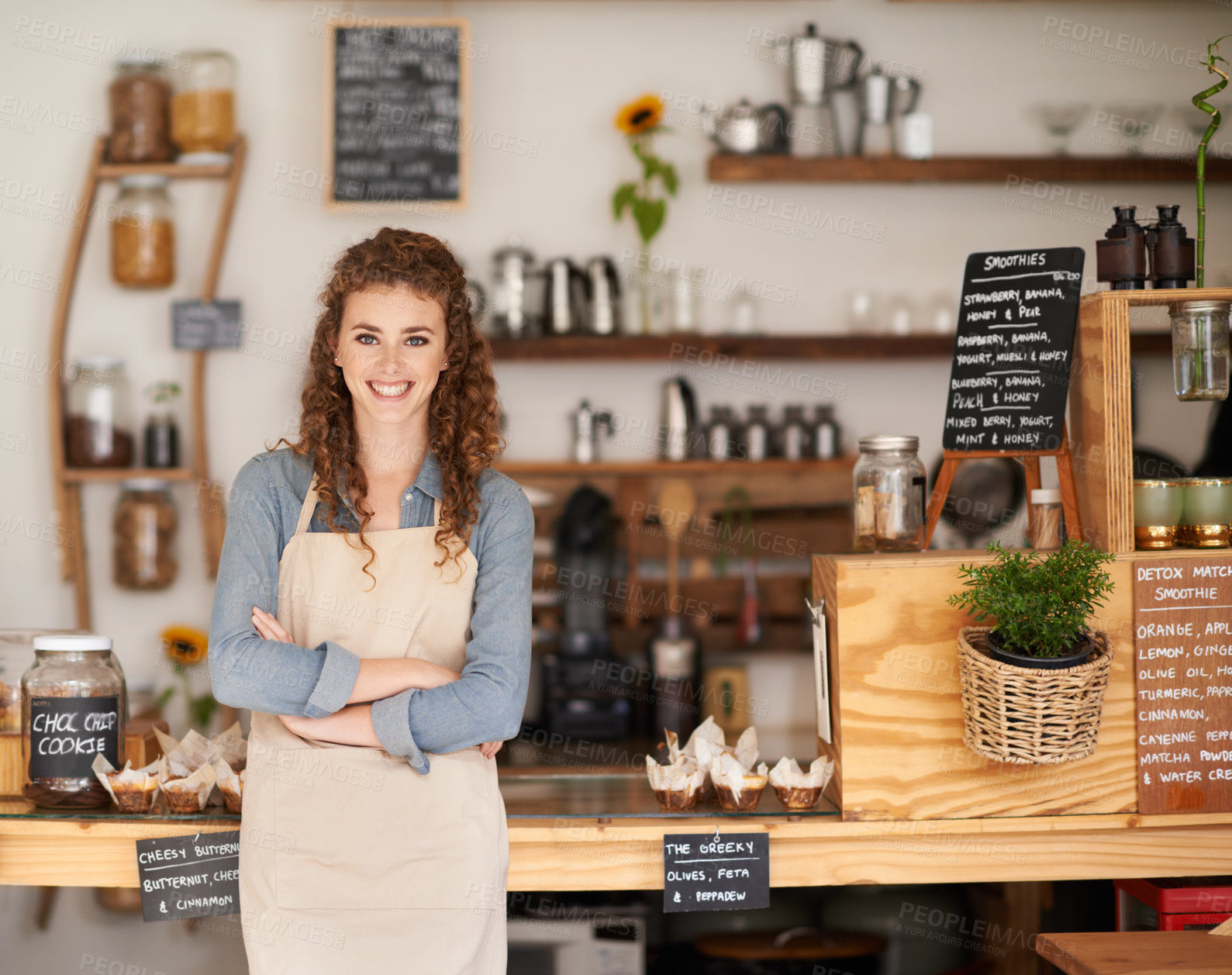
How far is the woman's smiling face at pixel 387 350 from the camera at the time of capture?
1.56 meters

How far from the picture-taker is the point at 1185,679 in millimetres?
1731

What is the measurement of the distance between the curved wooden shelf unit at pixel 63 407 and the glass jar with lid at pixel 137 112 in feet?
0.13

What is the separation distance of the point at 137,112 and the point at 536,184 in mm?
1191

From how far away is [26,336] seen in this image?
11.7ft

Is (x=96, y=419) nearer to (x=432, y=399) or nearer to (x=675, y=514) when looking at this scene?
(x=675, y=514)

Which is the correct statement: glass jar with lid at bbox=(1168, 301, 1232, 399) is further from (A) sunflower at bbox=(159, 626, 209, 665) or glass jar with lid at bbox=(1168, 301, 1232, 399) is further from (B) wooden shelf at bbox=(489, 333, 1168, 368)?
(A) sunflower at bbox=(159, 626, 209, 665)

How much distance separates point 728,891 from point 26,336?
2.92 m

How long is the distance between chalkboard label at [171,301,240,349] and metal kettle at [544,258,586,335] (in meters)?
0.95

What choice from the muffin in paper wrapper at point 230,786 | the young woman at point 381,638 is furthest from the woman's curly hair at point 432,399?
the muffin in paper wrapper at point 230,786

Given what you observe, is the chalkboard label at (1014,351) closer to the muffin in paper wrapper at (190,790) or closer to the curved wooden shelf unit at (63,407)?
the muffin in paper wrapper at (190,790)

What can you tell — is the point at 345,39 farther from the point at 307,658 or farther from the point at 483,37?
the point at 307,658

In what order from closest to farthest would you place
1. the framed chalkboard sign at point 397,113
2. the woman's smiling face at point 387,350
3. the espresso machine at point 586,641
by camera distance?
1. the woman's smiling face at point 387,350
2. the espresso machine at point 586,641
3. the framed chalkboard sign at point 397,113

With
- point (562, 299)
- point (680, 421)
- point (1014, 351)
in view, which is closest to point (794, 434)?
point (680, 421)

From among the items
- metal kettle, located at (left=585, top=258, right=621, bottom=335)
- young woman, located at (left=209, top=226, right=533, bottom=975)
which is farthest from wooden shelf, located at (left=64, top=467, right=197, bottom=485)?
young woman, located at (left=209, top=226, right=533, bottom=975)
